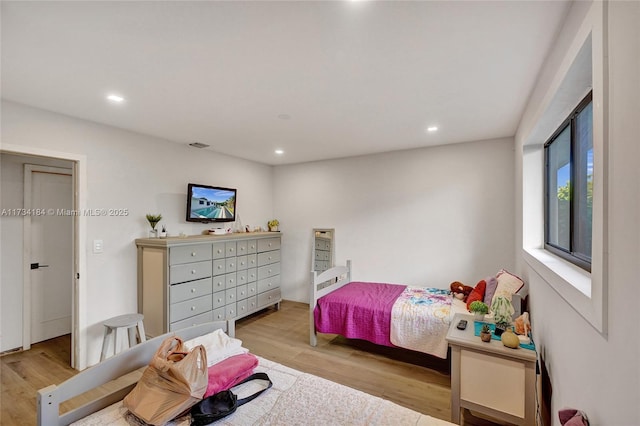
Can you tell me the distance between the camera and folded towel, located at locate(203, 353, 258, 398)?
1.41 metres

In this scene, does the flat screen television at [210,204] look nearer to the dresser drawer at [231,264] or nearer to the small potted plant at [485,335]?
the dresser drawer at [231,264]

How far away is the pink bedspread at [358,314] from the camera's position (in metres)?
2.90

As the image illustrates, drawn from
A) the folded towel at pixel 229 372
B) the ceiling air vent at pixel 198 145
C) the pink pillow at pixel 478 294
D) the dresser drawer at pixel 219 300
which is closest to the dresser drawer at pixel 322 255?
the dresser drawer at pixel 219 300

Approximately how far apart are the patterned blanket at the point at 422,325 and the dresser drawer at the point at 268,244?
86.1 inches

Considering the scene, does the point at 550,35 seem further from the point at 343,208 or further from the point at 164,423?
the point at 343,208

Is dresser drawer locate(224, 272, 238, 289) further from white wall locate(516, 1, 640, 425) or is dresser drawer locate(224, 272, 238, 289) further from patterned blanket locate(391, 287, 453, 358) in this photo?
white wall locate(516, 1, 640, 425)

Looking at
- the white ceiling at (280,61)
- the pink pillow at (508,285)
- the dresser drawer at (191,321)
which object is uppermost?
the white ceiling at (280,61)

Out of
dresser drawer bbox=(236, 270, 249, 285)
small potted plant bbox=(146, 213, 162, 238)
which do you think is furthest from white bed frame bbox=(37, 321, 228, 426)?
dresser drawer bbox=(236, 270, 249, 285)

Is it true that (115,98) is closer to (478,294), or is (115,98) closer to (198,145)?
(198,145)

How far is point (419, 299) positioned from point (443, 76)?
2.29 meters

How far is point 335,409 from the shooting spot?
4.33 ft

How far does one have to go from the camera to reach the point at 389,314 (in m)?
2.87

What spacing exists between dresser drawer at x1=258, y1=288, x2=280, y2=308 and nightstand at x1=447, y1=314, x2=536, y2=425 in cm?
294

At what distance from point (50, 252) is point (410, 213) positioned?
4.66 metres
